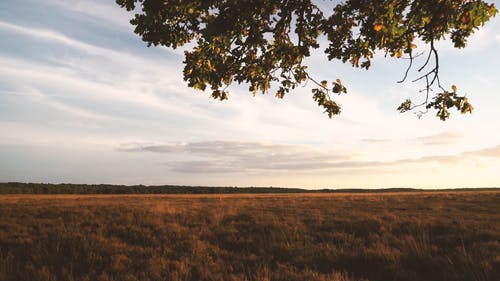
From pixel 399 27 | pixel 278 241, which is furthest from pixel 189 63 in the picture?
pixel 278 241

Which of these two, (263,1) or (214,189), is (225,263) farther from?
(214,189)

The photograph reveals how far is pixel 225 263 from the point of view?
9.73 m

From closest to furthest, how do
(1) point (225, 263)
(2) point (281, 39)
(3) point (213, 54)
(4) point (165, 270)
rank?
1. (3) point (213, 54)
2. (2) point (281, 39)
3. (4) point (165, 270)
4. (1) point (225, 263)

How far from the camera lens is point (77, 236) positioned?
40.9ft

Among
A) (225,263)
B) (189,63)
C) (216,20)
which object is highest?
(216,20)

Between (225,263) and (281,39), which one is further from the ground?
(281,39)

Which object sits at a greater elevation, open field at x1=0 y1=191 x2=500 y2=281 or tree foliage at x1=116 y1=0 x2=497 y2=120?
tree foliage at x1=116 y1=0 x2=497 y2=120

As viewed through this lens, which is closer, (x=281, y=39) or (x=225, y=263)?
(x=281, y=39)

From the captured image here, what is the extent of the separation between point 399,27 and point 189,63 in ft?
10.8

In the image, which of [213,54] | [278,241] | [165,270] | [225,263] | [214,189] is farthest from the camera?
[214,189]

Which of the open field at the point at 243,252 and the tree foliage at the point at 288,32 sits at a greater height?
the tree foliage at the point at 288,32

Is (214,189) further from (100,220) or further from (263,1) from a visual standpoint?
(263,1)

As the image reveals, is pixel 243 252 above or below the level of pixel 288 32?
below

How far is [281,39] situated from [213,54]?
162 centimetres
